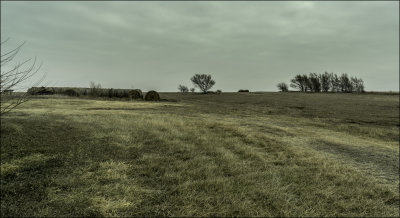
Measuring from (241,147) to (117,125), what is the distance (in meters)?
5.19

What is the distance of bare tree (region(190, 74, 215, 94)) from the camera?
6288 cm

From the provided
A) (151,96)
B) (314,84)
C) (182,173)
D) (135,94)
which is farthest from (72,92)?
(314,84)

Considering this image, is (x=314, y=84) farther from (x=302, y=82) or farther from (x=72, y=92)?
(x=72, y=92)

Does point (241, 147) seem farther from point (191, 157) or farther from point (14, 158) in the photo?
point (14, 158)

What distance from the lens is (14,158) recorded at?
6422mm

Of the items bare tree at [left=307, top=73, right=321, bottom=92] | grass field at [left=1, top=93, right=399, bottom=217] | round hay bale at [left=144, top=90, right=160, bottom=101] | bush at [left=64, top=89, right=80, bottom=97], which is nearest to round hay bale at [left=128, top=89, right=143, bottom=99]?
round hay bale at [left=144, top=90, right=160, bottom=101]

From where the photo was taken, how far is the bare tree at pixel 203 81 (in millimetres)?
62875

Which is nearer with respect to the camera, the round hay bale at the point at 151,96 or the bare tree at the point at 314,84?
the round hay bale at the point at 151,96

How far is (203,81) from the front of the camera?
206ft

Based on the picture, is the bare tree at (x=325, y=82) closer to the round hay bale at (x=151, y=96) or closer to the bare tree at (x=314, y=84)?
the bare tree at (x=314, y=84)

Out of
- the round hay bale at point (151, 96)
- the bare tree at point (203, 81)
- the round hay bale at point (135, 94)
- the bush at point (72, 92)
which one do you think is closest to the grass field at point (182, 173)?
the round hay bale at point (151, 96)

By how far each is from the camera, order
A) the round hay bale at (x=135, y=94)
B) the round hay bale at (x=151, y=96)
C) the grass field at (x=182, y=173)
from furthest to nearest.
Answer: the round hay bale at (x=135, y=94)
the round hay bale at (x=151, y=96)
the grass field at (x=182, y=173)

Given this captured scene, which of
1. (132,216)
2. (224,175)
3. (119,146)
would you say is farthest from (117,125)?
(132,216)

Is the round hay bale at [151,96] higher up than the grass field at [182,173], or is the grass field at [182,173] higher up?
the round hay bale at [151,96]
